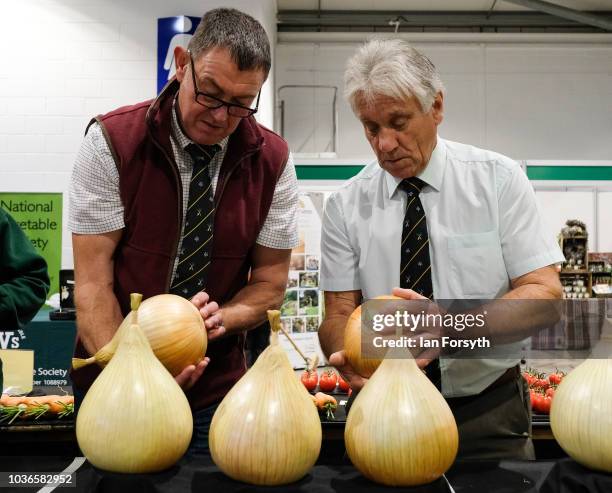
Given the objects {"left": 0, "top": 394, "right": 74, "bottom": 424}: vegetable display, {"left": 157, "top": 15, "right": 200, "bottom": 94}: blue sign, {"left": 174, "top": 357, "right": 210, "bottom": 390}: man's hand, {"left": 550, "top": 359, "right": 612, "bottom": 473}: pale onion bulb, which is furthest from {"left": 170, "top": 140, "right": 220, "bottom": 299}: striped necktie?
{"left": 157, "top": 15, "right": 200, "bottom": 94}: blue sign

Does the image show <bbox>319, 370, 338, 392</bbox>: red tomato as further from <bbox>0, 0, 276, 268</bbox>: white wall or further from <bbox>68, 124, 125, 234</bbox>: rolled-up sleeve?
<bbox>0, 0, 276, 268</bbox>: white wall

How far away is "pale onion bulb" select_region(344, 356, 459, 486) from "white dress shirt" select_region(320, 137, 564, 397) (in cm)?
63

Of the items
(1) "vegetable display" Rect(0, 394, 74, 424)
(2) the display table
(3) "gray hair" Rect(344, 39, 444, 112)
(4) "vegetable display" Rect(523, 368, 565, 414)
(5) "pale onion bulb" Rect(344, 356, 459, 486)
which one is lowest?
(4) "vegetable display" Rect(523, 368, 565, 414)

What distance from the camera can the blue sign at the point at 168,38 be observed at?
509 cm

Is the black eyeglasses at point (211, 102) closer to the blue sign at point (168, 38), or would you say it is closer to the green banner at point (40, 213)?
the blue sign at point (168, 38)

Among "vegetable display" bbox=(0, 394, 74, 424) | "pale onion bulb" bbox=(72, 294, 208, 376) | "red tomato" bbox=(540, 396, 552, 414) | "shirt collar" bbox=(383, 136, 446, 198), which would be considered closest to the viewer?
"pale onion bulb" bbox=(72, 294, 208, 376)

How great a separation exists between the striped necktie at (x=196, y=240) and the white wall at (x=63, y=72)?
384 cm

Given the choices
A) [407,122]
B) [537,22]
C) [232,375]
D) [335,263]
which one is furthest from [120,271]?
[537,22]

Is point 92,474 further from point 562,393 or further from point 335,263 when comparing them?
point 335,263

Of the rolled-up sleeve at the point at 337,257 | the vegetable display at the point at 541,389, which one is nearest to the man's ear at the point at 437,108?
the rolled-up sleeve at the point at 337,257

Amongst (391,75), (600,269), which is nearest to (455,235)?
(391,75)

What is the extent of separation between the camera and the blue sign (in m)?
5.09

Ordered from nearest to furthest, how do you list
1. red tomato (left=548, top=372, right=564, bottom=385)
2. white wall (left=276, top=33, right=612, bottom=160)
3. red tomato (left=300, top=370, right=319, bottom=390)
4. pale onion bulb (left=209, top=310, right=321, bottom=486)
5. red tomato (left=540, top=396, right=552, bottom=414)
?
pale onion bulb (left=209, top=310, right=321, bottom=486), red tomato (left=540, top=396, right=552, bottom=414), red tomato (left=300, top=370, right=319, bottom=390), red tomato (left=548, top=372, right=564, bottom=385), white wall (left=276, top=33, right=612, bottom=160)

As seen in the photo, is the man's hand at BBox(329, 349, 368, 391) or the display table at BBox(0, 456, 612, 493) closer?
the display table at BBox(0, 456, 612, 493)
